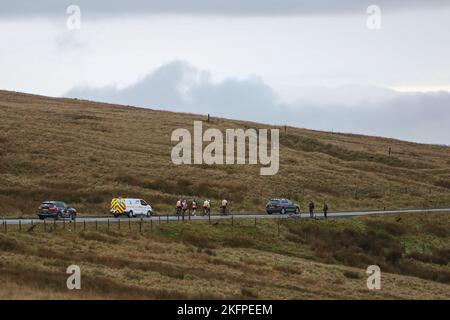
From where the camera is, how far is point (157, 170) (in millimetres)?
96625

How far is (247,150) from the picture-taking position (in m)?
118

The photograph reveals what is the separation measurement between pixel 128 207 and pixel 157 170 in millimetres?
26318

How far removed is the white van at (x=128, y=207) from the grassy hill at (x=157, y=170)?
5256 mm

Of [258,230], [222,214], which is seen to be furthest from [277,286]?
[222,214]

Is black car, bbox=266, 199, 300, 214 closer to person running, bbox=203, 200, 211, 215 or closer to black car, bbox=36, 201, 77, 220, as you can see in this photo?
person running, bbox=203, 200, 211, 215

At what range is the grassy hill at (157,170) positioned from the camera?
8400 cm

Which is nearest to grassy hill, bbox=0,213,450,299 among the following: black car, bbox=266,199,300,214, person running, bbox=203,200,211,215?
person running, bbox=203,200,211,215

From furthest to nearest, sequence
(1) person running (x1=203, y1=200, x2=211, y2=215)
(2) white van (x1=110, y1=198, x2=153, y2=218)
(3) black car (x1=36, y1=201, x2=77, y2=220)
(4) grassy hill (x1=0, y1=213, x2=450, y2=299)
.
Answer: (1) person running (x1=203, y1=200, x2=211, y2=215) < (2) white van (x1=110, y1=198, x2=153, y2=218) < (3) black car (x1=36, y1=201, x2=77, y2=220) < (4) grassy hill (x1=0, y1=213, x2=450, y2=299)

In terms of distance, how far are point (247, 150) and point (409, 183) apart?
857 inches

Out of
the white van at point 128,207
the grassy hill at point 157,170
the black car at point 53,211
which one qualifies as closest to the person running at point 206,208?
the white van at point 128,207

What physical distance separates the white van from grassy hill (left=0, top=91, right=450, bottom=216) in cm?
526

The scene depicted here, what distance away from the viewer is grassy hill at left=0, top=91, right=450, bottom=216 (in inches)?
3307

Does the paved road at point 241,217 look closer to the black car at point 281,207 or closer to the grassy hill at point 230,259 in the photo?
the black car at point 281,207
